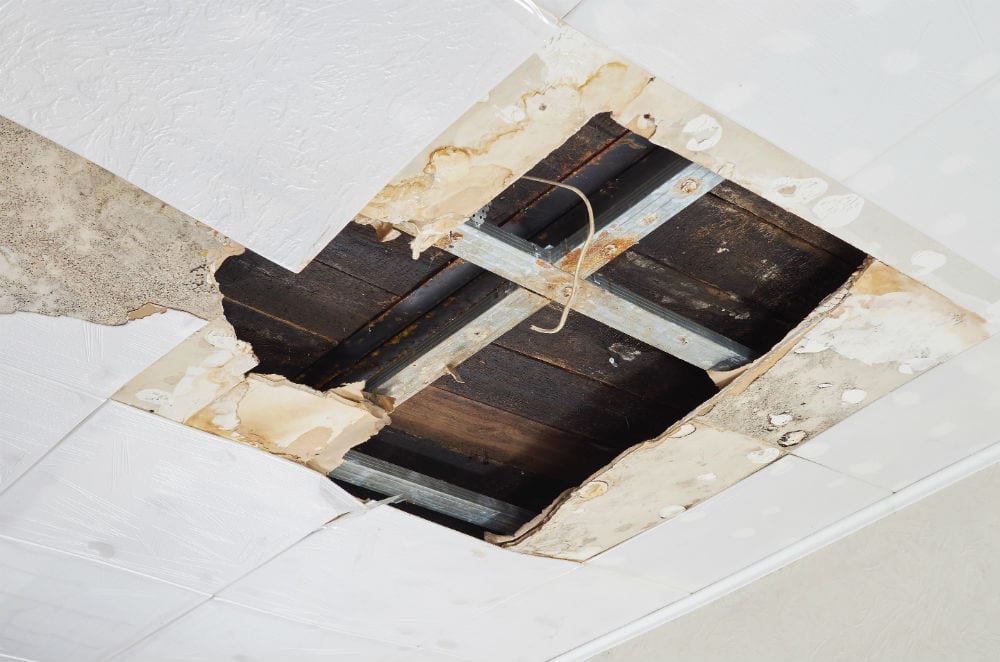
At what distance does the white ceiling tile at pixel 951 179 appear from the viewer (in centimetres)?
116

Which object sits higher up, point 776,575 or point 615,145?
point 615,145

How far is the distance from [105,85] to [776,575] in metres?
2.16

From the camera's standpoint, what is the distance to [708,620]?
251cm

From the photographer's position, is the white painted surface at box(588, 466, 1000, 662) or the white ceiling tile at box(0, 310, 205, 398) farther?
the white painted surface at box(588, 466, 1000, 662)

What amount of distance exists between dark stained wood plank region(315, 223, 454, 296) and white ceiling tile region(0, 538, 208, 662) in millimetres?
973

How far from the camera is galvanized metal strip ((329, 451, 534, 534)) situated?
182cm

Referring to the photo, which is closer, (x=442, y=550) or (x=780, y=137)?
(x=780, y=137)

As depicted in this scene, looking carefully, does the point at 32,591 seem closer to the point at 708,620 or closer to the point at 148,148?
the point at 148,148

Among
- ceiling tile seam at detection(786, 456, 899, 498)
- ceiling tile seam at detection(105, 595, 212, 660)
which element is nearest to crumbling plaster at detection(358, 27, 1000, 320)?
ceiling tile seam at detection(786, 456, 899, 498)

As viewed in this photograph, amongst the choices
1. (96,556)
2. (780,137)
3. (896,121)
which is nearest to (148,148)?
(780,137)

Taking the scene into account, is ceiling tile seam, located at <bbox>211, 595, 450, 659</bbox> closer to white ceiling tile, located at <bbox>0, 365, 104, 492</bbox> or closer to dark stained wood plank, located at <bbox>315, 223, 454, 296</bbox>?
white ceiling tile, located at <bbox>0, 365, 104, 492</bbox>

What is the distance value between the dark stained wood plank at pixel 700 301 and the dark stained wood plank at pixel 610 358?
0.12 metres

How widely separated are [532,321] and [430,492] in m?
0.53

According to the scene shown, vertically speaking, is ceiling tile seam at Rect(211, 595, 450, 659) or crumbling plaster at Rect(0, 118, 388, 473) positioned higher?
crumbling plaster at Rect(0, 118, 388, 473)
